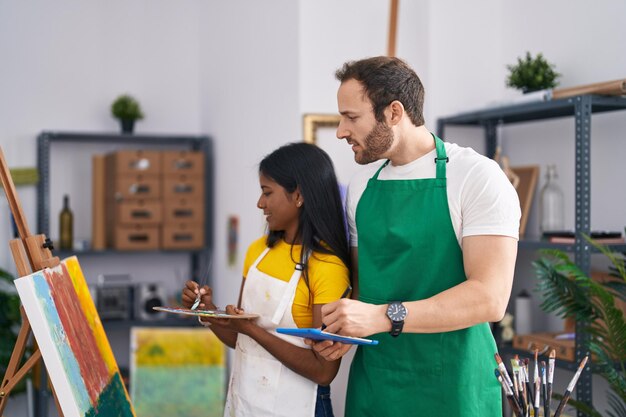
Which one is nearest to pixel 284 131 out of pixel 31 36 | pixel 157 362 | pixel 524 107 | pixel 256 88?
pixel 256 88

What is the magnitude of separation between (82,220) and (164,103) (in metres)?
0.93

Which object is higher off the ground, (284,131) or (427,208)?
(284,131)

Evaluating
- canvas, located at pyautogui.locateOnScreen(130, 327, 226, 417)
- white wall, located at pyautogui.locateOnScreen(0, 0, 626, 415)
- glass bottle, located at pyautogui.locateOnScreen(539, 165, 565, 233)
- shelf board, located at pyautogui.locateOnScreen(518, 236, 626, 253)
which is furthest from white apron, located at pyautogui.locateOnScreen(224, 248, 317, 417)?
canvas, located at pyautogui.locateOnScreen(130, 327, 226, 417)

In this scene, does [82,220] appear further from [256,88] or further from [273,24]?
[273,24]

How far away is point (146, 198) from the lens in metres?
4.91

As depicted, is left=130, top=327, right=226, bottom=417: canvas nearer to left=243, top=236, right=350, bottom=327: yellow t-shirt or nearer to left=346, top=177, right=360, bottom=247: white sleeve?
left=243, top=236, right=350, bottom=327: yellow t-shirt

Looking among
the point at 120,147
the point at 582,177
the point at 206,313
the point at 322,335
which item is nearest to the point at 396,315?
the point at 322,335

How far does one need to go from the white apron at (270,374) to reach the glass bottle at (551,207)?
168cm

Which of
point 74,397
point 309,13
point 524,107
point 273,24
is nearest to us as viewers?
point 74,397

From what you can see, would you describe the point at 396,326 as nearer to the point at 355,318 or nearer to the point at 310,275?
the point at 355,318

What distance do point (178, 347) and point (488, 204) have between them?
302 centimetres

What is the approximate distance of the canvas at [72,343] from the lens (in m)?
1.92

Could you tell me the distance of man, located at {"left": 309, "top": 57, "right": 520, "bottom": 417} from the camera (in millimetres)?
1889

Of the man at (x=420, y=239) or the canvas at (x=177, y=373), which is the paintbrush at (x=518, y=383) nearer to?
the man at (x=420, y=239)
